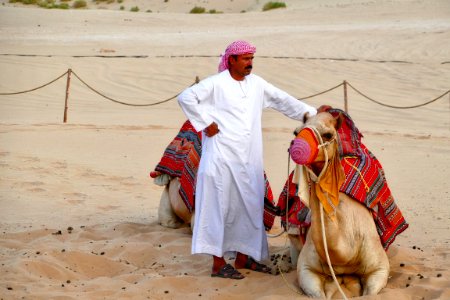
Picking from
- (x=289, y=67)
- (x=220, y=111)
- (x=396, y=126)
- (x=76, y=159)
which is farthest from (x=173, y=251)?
(x=289, y=67)

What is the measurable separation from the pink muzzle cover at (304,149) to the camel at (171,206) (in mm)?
3511

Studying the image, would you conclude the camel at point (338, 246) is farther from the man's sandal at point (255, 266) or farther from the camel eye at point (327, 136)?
the man's sandal at point (255, 266)

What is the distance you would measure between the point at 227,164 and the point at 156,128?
11557 mm

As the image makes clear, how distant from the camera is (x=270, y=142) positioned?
15516 mm

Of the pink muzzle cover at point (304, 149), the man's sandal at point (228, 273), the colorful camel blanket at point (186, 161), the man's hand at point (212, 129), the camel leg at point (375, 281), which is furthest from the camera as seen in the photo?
the colorful camel blanket at point (186, 161)

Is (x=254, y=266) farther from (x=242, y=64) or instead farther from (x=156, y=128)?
(x=156, y=128)

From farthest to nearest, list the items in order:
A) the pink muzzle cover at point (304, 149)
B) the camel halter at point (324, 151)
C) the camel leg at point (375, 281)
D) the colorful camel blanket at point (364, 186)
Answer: the colorful camel blanket at point (364, 186) < the camel leg at point (375, 281) < the camel halter at point (324, 151) < the pink muzzle cover at point (304, 149)

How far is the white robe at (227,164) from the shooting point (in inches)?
252

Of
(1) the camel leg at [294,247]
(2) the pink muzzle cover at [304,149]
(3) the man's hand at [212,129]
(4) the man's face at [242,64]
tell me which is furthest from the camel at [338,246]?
(4) the man's face at [242,64]

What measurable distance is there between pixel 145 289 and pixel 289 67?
21300 millimetres

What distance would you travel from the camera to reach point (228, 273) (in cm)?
646

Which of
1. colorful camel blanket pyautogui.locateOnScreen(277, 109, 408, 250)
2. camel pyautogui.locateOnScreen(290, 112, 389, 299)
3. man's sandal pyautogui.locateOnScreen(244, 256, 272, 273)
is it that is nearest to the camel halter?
camel pyautogui.locateOnScreen(290, 112, 389, 299)

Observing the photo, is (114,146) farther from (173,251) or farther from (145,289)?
(145,289)

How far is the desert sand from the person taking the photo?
21.7 feet
